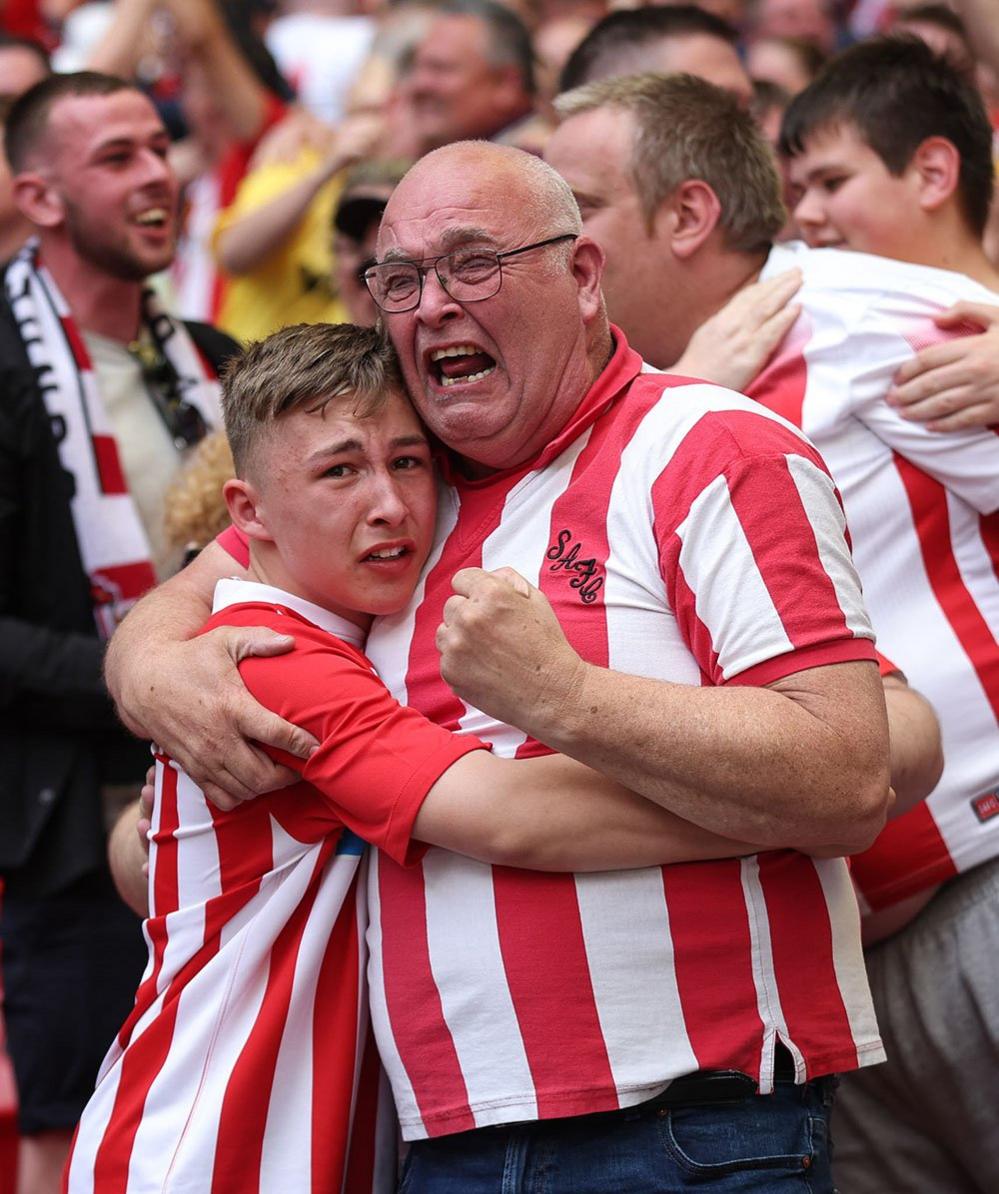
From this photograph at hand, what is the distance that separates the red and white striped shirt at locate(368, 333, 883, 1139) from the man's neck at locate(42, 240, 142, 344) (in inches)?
93.4

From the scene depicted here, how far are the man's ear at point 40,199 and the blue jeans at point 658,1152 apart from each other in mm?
2949

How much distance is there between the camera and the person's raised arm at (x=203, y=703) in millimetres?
2227

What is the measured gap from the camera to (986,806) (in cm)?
275

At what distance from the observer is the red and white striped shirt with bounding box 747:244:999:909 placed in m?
2.73

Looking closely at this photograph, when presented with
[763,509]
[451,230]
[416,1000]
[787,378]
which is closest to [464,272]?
[451,230]

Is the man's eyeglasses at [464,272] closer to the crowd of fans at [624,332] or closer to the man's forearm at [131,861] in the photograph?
the crowd of fans at [624,332]

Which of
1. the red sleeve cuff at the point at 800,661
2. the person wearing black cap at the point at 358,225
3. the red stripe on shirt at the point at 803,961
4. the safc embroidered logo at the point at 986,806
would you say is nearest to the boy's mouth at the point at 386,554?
the red sleeve cuff at the point at 800,661

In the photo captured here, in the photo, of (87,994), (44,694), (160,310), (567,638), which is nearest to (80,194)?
(160,310)

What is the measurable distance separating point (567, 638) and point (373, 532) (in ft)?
1.20

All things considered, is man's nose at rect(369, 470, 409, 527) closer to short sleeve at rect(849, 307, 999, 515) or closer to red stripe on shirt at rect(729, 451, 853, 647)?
red stripe on shirt at rect(729, 451, 853, 647)

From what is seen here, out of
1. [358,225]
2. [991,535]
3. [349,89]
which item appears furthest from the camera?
[349,89]

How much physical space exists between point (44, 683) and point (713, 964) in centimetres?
212

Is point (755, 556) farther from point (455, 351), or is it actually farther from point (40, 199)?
point (40, 199)

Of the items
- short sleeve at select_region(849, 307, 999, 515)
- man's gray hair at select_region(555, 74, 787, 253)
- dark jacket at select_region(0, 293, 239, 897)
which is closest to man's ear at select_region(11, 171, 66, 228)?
dark jacket at select_region(0, 293, 239, 897)
